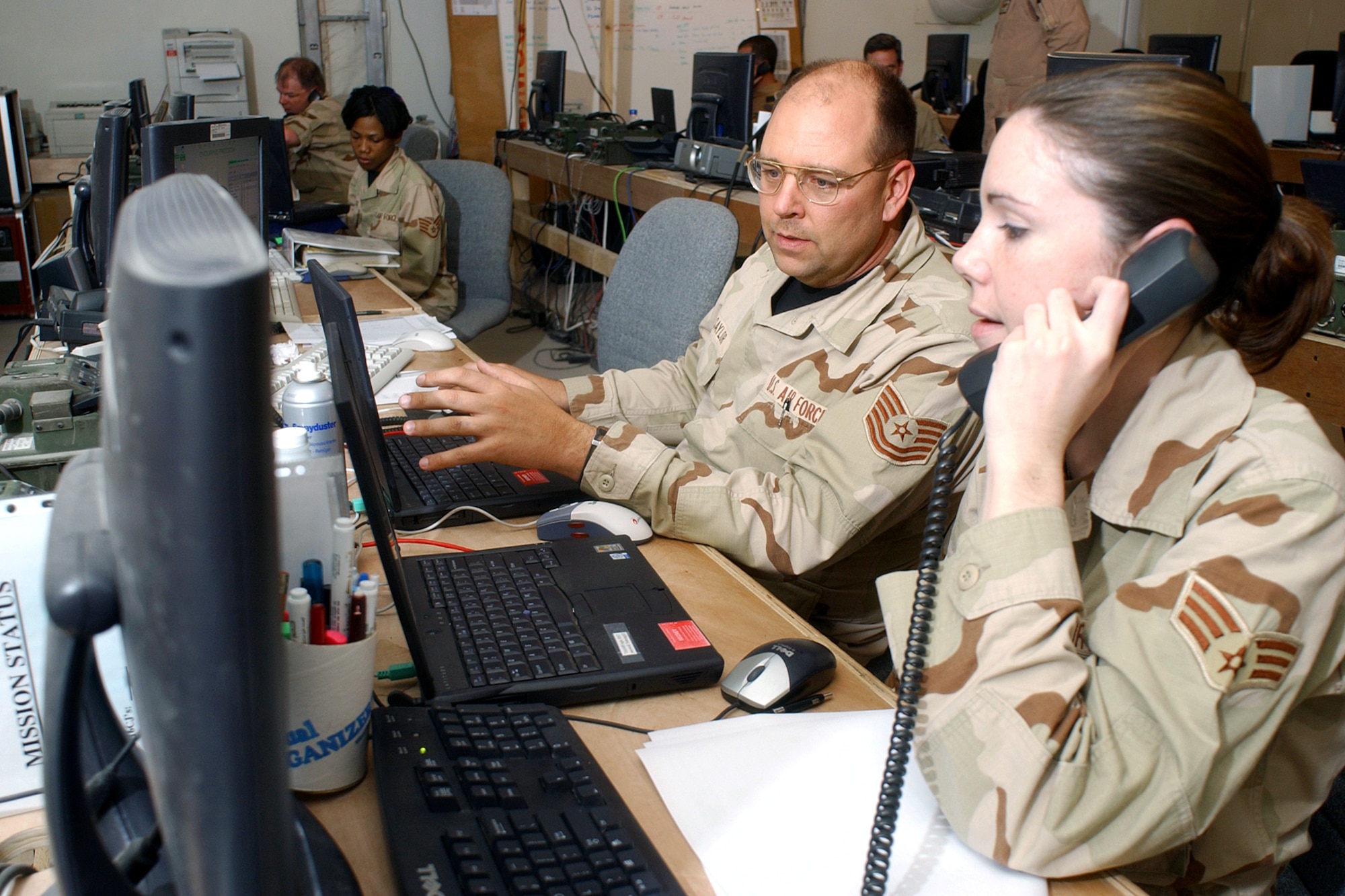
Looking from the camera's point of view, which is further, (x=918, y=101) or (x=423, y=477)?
(x=918, y=101)

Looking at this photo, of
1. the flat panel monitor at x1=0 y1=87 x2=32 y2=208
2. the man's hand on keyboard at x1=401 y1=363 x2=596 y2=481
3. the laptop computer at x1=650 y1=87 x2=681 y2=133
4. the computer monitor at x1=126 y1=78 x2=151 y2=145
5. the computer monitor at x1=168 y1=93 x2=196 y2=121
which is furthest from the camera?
the flat panel monitor at x1=0 y1=87 x2=32 y2=208

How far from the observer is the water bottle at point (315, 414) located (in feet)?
3.32

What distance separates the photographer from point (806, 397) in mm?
1448

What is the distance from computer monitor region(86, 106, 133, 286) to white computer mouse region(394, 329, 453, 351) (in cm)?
53

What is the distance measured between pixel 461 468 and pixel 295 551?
2.20 ft

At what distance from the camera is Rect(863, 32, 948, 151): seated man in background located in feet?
16.4

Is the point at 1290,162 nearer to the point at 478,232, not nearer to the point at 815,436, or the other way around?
the point at 478,232

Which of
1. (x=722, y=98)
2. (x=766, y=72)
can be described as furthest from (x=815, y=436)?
(x=766, y=72)

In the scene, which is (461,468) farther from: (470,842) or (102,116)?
(102,116)

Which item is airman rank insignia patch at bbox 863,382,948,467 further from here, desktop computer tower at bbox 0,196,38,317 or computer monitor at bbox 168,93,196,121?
desktop computer tower at bbox 0,196,38,317

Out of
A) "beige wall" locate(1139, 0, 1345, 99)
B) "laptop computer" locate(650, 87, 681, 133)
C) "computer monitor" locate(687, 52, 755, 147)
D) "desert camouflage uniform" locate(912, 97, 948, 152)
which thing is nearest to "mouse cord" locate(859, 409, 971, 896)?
"computer monitor" locate(687, 52, 755, 147)

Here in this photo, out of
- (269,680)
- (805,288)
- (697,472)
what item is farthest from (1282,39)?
(269,680)

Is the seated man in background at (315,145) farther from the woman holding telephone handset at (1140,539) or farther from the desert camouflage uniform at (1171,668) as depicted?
the desert camouflage uniform at (1171,668)

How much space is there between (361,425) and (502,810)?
1.10ft
